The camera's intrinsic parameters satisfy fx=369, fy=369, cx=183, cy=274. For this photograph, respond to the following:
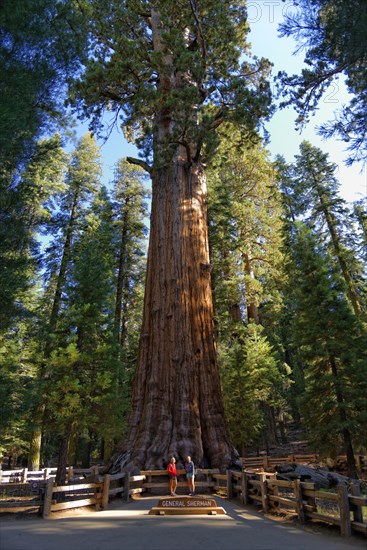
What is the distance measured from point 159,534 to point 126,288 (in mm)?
22369

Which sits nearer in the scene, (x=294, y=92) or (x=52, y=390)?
(x=294, y=92)

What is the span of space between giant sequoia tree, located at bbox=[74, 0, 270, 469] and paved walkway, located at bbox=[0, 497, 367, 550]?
305 centimetres

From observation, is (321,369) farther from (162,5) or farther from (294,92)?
(162,5)

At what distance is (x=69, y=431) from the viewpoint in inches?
574

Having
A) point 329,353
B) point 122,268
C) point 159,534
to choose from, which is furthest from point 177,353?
point 122,268

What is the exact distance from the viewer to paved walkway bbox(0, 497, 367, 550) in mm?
4387

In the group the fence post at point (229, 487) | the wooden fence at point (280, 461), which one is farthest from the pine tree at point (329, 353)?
the fence post at point (229, 487)

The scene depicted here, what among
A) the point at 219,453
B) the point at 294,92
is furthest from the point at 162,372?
the point at 294,92

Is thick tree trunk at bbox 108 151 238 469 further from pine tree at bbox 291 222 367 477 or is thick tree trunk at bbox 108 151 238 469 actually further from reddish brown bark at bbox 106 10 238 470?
pine tree at bbox 291 222 367 477

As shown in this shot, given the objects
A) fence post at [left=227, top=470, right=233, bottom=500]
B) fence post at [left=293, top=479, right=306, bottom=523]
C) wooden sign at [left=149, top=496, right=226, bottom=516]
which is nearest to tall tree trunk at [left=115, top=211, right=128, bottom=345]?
fence post at [left=227, top=470, right=233, bottom=500]

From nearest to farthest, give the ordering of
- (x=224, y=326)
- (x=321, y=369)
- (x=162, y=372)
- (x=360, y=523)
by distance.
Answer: (x=360, y=523) → (x=162, y=372) → (x=321, y=369) → (x=224, y=326)

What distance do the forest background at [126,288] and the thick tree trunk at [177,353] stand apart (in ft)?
11.4

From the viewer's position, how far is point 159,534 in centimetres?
498

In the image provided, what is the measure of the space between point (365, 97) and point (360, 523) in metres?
8.19
